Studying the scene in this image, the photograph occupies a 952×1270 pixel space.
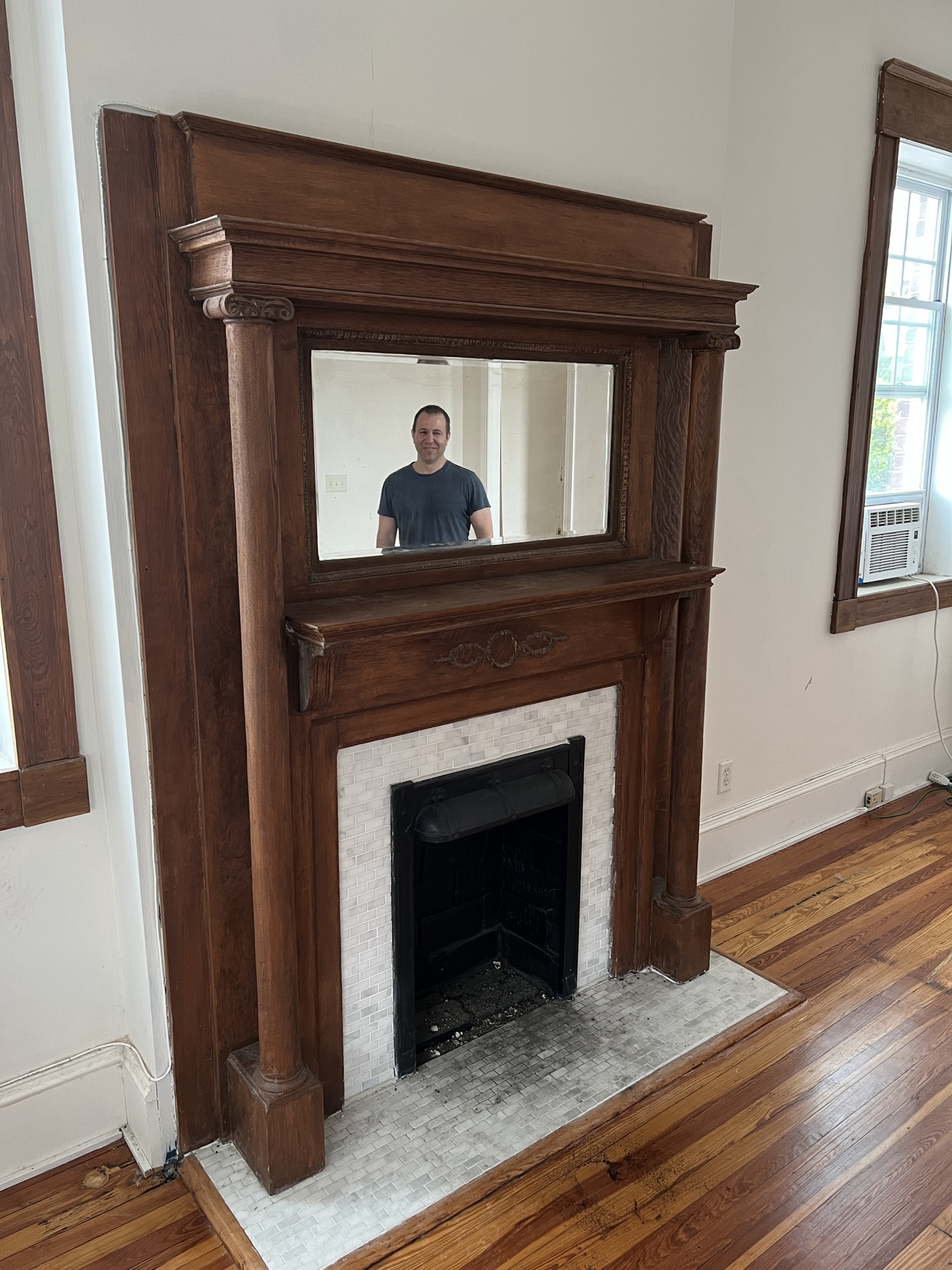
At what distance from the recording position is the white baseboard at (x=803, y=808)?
10.1 feet

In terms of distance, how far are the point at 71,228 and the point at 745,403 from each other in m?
1.91

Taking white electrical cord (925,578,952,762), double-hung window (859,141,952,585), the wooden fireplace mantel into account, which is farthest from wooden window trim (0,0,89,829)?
white electrical cord (925,578,952,762)

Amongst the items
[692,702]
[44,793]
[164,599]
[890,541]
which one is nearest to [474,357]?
[164,599]

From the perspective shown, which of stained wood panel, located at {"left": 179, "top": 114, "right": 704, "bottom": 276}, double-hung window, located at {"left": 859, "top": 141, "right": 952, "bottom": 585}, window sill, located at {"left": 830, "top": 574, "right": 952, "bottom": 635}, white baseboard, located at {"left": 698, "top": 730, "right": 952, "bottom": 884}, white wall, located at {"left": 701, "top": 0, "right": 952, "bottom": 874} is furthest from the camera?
double-hung window, located at {"left": 859, "top": 141, "right": 952, "bottom": 585}

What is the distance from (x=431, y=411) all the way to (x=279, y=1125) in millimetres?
1411

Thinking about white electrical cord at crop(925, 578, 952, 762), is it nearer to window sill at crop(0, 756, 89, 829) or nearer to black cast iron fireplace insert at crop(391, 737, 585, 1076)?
black cast iron fireplace insert at crop(391, 737, 585, 1076)

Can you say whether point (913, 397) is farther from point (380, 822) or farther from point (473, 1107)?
point (473, 1107)

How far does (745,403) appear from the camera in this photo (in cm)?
276

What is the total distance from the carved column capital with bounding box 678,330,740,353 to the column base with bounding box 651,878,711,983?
137cm

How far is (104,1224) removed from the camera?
1763mm

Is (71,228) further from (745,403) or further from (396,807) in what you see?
(745,403)

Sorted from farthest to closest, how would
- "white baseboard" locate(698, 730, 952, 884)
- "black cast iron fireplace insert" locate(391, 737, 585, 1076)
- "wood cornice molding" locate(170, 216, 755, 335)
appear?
"white baseboard" locate(698, 730, 952, 884)
"black cast iron fireplace insert" locate(391, 737, 585, 1076)
"wood cornice molding" locate(170, 216, 755, 335)

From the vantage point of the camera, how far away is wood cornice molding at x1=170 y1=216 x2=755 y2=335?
1455 mm

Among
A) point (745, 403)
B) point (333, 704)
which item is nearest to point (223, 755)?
point (333, 704)
